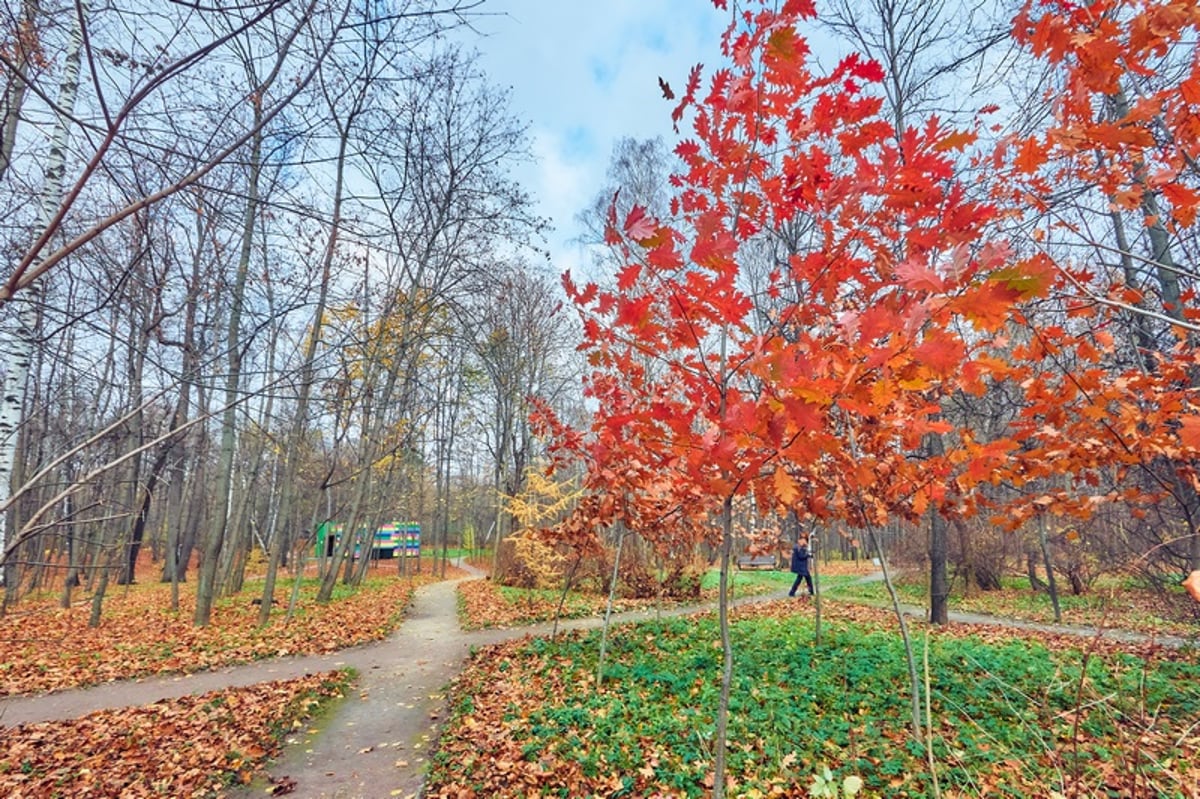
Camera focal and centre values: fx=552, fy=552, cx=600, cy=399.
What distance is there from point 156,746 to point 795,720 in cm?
512

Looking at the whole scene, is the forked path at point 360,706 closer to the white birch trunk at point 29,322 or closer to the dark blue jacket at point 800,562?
the white birch trunk at point 29,322

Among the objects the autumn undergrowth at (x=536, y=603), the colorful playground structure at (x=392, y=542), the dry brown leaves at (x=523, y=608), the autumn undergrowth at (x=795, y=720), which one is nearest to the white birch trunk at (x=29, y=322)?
the autumn undergrowth at (x=795, y=720)

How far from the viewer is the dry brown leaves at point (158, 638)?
655cm

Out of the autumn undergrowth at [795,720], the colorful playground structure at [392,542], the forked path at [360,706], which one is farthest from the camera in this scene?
the colorful playground structure at [392,542]

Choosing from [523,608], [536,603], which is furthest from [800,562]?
[523,608]

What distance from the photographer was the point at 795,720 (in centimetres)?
438

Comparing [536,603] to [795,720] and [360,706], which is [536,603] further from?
[795,720]

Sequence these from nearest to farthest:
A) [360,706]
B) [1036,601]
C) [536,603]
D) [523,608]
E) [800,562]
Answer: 1. [360,706]
2. [523,608]
3. [536,603]
4. [1036,601]
5. [800,562]

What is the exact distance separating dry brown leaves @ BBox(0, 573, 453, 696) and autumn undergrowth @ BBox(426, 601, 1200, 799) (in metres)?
3.20

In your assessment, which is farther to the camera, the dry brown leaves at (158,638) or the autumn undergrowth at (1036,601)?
the autumn undergrowth at (1036,601)

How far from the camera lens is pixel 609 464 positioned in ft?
17.6

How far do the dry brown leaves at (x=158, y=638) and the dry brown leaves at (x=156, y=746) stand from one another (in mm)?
1219

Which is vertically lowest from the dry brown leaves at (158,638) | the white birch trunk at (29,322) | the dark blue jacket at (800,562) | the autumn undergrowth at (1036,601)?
the autumn undergrowth at (1036,601)

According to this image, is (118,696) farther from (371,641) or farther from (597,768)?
(597,768)
